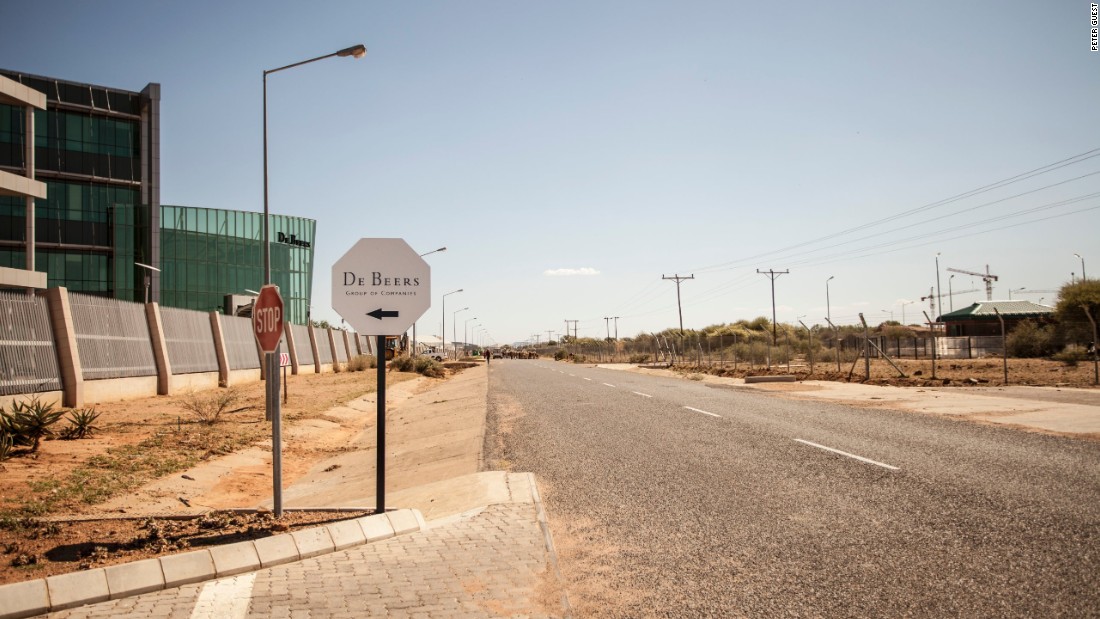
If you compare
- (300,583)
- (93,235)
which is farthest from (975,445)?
(93,235)

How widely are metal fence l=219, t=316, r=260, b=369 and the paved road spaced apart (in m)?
22.0

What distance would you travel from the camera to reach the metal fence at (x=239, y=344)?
102 feet

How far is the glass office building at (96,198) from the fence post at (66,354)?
110 feet

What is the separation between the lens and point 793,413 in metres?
16.2

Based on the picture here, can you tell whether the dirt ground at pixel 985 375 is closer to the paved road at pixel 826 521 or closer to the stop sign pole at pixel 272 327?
the paved road at pixel 826 521

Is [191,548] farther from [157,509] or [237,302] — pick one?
[237,302]

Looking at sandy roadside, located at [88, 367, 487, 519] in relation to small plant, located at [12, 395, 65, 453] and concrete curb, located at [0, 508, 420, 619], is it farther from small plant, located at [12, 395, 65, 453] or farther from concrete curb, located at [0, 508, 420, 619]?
small plant, located at [12, 395, 65, 453]

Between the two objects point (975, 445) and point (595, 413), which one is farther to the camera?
point (595, 413)

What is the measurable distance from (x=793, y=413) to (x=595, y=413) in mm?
4481

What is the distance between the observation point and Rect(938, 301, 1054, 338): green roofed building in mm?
58375

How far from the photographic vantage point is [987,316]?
203 ft

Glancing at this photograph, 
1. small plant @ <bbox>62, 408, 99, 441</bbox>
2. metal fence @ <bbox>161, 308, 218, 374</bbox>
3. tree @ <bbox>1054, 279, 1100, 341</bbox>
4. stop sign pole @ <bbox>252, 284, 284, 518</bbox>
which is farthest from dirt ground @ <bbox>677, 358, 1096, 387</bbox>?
metal fence @ <bbox>161, 308, 218, 374</bbox>

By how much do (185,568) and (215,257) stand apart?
6215 cm

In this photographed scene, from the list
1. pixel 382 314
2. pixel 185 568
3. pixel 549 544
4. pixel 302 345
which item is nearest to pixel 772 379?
pixel 382 314
